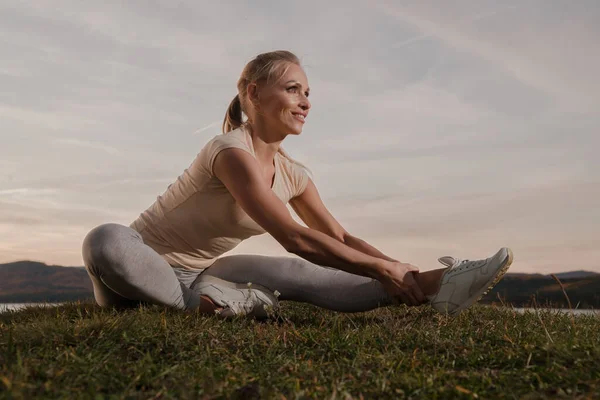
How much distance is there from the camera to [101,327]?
3.41m

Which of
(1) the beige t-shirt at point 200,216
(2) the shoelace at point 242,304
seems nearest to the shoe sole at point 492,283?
(2) the shoelace at point 242,304

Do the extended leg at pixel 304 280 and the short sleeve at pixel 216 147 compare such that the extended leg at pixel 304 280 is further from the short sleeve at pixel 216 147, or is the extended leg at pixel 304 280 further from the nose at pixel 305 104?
the nose at pixel 305 104

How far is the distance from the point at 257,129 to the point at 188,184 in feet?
2.42

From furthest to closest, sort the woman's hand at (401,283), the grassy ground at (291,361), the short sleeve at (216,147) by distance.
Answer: the short sleeve at (216,147) → the woman's hand at (401,283) → the grassy ground at (291,361)

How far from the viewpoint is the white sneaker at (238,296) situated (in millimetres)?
4414

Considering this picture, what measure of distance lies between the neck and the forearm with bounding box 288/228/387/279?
3.22 ft

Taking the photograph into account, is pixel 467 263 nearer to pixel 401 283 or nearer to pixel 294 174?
pixel 401 283

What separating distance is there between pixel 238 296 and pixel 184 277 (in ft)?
2.13

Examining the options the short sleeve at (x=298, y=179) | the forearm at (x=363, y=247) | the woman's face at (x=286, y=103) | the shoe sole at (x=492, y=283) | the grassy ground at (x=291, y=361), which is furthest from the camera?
the short sleeve at (x=298, y=179)

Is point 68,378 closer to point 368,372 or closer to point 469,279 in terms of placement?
point 368,372

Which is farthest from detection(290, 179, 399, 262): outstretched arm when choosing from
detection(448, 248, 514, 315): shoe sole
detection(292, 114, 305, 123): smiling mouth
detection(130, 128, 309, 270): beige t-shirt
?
detection(448, 248, 514, 315): shoe sole

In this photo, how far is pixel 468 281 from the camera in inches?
169

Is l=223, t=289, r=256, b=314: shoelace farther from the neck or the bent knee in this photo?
the neck

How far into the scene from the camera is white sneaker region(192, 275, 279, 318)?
14.5 ft
